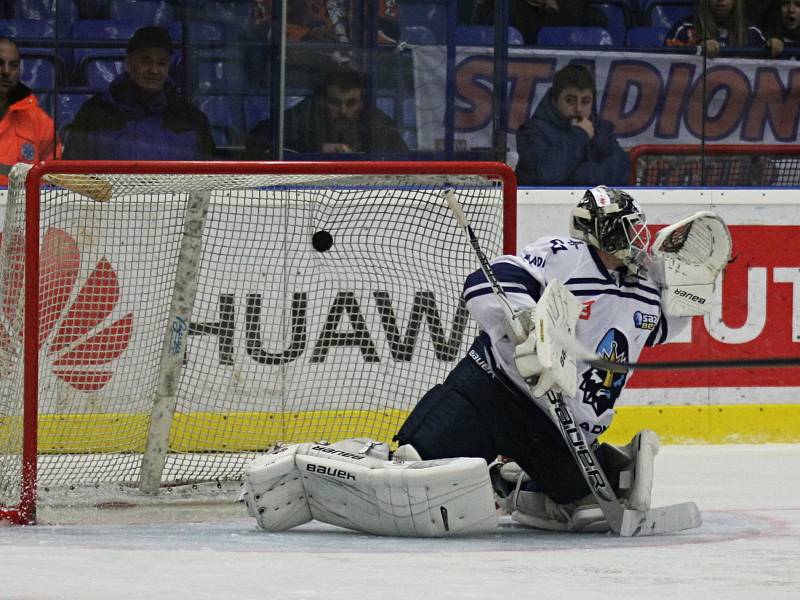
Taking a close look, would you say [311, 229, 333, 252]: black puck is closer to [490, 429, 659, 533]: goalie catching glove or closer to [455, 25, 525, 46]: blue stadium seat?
[490, 429, 659, 533]: goalie catching glove

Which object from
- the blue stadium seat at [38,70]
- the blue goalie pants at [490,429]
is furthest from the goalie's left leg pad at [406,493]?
the blue stadium seat at [38,70]

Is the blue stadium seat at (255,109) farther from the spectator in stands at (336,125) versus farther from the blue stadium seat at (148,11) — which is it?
the blue stadium seat at (148,11)

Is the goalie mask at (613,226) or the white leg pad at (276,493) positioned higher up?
the goalie mask at (613,226)

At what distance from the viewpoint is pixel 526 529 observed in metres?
4.38

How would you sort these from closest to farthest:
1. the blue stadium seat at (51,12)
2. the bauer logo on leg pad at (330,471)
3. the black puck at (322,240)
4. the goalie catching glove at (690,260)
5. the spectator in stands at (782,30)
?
the bauer logo on leg pad at (330,471) < the goalie catching glove at (690,260) < the black puck at (322,240) < the blue stadium seat at (51,12) < the spectator in stands at (782,30)

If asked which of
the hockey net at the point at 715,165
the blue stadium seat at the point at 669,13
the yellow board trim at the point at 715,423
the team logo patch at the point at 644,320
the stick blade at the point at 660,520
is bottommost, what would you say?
the yellow board trim at the point at 715,423

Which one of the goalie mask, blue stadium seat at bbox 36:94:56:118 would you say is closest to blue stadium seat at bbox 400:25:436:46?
blue stadium seat at bbox 36:94:56:118

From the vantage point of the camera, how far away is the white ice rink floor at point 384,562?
318 centimetres

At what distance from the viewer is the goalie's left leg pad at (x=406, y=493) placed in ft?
13.1

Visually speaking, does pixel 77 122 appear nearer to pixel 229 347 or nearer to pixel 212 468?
pixel 229 347

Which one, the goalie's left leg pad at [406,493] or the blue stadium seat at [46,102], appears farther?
the blue stadium seat at [46,102]

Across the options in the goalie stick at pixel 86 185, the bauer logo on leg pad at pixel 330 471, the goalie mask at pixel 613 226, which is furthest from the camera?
the goalie stick at pixel 86 185

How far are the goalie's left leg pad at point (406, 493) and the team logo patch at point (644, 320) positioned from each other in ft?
1.79

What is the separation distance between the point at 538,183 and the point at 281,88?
0.98 meters
